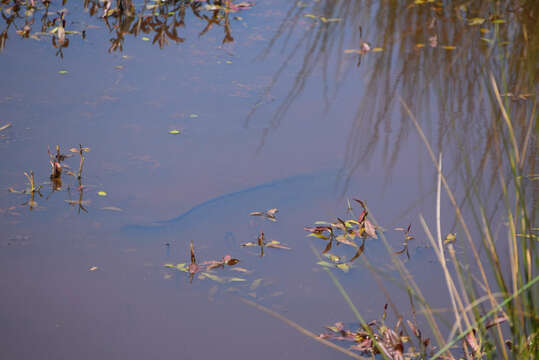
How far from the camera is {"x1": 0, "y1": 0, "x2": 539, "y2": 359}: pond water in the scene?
1.73 m

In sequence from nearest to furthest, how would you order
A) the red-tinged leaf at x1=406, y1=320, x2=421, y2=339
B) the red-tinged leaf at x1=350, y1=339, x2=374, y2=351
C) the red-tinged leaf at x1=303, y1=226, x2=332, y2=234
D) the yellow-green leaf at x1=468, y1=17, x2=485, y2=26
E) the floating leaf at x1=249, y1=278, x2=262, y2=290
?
the red-tinged leaf at x1=406, y1=320, x2=421, y2=339, the red-tinged leaf at x1=350, y1=339, x2=374, y2=351, the floating leaf at x1=249, y1=278, x2=262, y2=290, the red-tinged leaf at x1=303, y1=226, x2=332, y2=234, the yellow-green leaf at x1=468, y1=17, x2=485, y2=26

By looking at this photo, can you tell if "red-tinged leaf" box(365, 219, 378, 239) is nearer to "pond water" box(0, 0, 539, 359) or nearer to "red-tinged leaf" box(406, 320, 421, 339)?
"pond water" box(0, 0, 539, 359)

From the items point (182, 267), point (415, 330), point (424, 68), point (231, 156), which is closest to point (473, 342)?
point (415, 330)

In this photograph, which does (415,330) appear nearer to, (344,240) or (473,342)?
(473,342)

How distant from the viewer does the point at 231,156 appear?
2.48 meters

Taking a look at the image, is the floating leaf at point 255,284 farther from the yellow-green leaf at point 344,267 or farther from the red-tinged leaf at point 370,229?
the red-tinged leaf at point 370,229

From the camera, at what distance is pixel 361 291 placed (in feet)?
6.11

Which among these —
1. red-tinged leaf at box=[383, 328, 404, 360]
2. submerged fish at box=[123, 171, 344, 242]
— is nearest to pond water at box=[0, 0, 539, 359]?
submerged fish at box=[123, 171, 344, 242]

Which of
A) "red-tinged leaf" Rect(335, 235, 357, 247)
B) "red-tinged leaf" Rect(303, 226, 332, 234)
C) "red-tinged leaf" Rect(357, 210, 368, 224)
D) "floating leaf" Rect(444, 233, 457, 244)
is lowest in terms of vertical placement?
"red-tinged leaf" Rect(335, 235, 357, 247)

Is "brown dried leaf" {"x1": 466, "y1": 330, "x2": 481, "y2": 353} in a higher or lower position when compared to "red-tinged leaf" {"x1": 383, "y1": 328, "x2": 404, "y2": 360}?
higher

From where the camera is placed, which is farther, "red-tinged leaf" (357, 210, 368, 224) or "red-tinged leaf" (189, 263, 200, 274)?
"red-tinged leaf" (357, 210, 368, 224)

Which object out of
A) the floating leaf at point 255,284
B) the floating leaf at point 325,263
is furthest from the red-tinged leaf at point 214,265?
the floating leaf at point 325,263

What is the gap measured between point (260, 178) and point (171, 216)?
0.46 meters

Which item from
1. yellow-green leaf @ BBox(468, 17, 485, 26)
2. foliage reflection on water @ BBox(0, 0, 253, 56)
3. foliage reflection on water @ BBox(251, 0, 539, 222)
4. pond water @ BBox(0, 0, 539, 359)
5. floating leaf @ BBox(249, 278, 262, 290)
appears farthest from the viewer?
yellow-green leaf @ BBox(468, 17, 485, 26)
